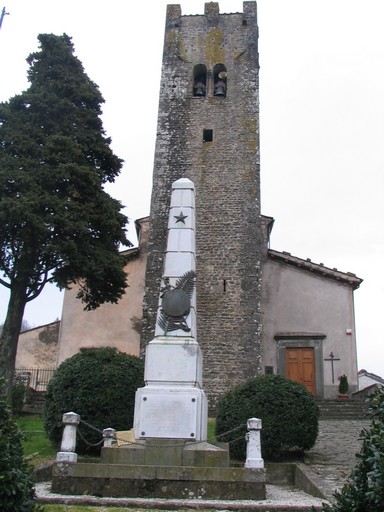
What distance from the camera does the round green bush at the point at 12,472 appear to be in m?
4.29

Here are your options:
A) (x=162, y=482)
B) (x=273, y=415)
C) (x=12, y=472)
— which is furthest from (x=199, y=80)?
(x=12, y=472)

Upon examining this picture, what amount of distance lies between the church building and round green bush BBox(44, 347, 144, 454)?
8.00 metres

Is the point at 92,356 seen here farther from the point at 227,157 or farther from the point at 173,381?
the point at 227,157

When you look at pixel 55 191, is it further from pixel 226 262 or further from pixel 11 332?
pixel 226 262

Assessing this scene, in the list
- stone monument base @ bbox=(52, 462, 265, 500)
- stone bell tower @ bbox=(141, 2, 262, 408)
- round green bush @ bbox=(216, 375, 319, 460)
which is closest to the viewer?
stone monument base @ bbox=(52, 462, 265, 500)

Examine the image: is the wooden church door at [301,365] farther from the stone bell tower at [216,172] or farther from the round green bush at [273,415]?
the round green bush at [273,415]

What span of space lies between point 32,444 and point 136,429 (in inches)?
157

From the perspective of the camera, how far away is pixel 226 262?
20047mm

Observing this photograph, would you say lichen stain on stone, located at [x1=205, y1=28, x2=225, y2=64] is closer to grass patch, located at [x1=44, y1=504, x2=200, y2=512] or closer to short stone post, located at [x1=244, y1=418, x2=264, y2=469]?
short stone post, located at [x1=244, y1=418, x2=264, y2=469]

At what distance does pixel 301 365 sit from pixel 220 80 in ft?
37.4

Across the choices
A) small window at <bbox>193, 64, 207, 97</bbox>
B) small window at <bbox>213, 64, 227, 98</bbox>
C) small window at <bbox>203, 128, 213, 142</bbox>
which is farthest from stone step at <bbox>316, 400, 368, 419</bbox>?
small window at <bbox>193, 64, 207, 97</bbox>

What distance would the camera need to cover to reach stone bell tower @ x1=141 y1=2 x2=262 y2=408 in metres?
19.2

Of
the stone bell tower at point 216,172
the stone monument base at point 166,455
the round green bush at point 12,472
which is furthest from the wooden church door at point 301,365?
the round green bush at point 12,472

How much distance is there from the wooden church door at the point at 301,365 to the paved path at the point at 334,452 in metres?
4.08
